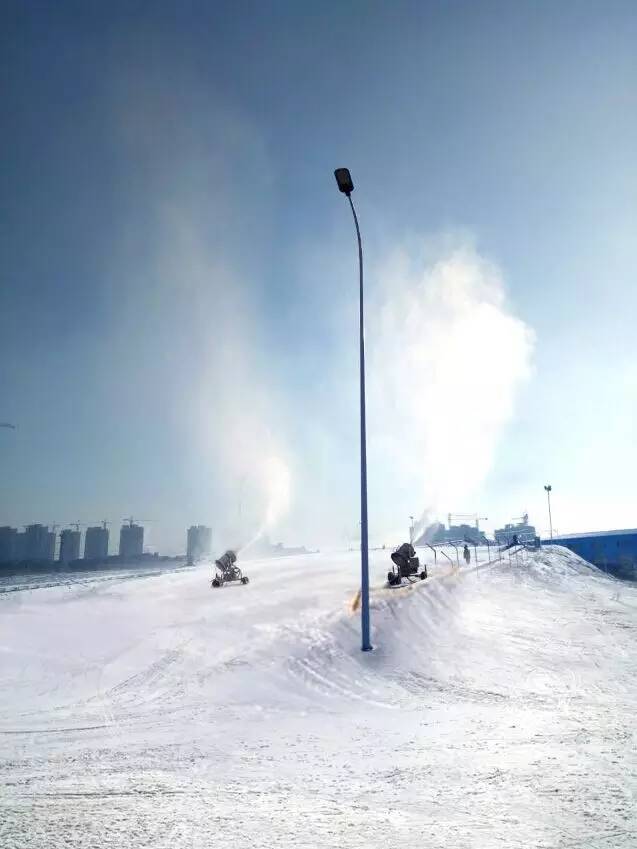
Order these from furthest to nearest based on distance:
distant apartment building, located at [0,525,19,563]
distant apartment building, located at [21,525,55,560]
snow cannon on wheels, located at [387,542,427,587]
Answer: distant apartment building, located at [21,525,55,560]
distant apartment building, located at [0,525,19,563]
snow cannon on wheels, located at [387,542,427,587]

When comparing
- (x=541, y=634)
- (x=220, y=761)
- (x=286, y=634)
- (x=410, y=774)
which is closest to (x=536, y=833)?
(x=410, y=774)

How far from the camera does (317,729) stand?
7.32m

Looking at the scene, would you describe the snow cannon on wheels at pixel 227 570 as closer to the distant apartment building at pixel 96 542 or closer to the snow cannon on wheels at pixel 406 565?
the snow cannon on wheels at pixel 406 565

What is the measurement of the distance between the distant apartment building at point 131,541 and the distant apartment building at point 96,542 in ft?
18.2

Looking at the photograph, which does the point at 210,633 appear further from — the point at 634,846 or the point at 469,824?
the point at 634,846

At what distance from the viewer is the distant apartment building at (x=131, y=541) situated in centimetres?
17638

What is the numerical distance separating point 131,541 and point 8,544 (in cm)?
3932

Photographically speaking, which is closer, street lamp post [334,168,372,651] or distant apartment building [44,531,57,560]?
street lamp post [334,168,372,651]

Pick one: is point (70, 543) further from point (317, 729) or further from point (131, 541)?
point (317, 729)

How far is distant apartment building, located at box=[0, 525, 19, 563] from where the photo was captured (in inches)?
6270

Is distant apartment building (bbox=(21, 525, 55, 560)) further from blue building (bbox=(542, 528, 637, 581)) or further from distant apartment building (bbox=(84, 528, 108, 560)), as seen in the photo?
blue building (bbox=(542, 528, 637, 581))

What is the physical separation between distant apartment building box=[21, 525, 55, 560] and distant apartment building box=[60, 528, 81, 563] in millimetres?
5310

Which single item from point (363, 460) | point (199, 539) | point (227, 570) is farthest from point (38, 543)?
point (363, 460)

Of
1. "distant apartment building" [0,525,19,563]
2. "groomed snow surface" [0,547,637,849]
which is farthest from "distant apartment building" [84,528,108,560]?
"groomed snow surface" [0,547,637,849]
